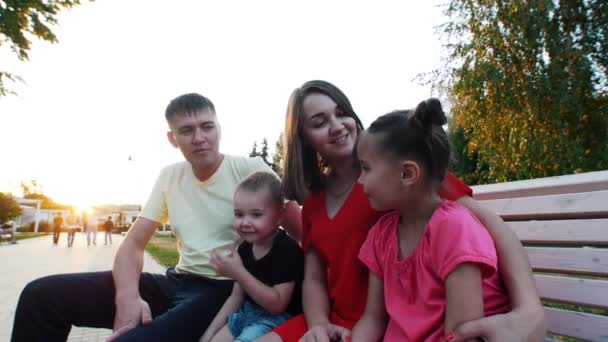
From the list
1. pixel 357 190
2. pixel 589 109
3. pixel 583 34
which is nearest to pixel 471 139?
pixel 589 109

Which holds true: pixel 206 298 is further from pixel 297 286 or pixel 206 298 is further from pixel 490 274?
pixel 490 274

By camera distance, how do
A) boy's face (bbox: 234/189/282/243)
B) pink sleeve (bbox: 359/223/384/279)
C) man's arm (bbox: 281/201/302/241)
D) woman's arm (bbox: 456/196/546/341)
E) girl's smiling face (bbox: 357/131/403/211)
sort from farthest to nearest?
1. man's arm (bbox: 281/201/302/241)
2. boy's face (bbox: 234/189/282/243)
3. pink sleeve (bbox: 359/223/384/279)
4. girl's smiling face (bbox: 357/131/403/211)
5. woman's arm (bbox: 456/196/546/341)

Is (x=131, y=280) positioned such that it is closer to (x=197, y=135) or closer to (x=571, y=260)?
(x=197, y=135)

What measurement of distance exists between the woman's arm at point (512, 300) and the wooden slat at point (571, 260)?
0.26 metres

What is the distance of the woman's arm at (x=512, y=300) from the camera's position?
1297 millimetres

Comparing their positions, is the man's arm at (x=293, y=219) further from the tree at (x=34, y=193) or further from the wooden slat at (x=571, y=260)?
the tree at (x=34, y=193)

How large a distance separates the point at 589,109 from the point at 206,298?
34.0 feet

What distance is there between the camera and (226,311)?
7.17 feet

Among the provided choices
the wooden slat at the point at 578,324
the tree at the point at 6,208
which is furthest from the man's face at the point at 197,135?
the tree at the point at 6,208

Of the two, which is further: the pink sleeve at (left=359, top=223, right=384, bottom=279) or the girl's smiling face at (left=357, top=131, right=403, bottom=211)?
the pink sleeve at (left=359, top=223, right=384, bottom=279)

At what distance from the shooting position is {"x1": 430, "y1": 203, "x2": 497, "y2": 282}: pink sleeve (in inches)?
52.2

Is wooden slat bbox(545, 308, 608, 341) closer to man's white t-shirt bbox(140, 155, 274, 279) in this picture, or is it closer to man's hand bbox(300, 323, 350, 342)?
man's hand bbox(300, 323, 350, 342)

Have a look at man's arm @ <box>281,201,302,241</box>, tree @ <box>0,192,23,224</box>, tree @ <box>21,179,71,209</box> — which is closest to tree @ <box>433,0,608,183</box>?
man's arm @ <box>281,201,302,241</box>

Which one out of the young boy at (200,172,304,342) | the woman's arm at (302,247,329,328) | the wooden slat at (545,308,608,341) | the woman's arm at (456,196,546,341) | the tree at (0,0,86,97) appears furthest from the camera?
the tree at (0,0,86,97)
